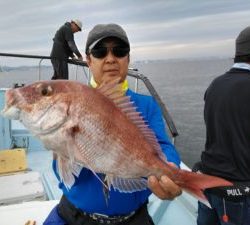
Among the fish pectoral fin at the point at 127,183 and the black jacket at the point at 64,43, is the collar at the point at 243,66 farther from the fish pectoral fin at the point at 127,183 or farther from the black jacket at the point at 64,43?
the black jacket at the point at 64,43

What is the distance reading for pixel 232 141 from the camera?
13.1 ft

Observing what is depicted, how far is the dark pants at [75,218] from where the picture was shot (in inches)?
106

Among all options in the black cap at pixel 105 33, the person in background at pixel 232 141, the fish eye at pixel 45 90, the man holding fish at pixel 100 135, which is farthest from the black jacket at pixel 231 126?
the fish eye at pixel 45 90

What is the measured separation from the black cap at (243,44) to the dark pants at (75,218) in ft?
7.03

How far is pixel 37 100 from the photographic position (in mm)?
1966

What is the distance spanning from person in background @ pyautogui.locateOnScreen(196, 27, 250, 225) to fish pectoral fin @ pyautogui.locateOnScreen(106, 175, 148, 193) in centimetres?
197

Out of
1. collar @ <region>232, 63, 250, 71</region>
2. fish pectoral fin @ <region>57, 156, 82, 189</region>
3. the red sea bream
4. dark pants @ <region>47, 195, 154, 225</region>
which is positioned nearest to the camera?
the red sea bream

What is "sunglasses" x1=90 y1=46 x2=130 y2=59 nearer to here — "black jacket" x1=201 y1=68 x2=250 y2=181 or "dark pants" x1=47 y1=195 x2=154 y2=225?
"dark pants" x1=47 y1=195 x2=154 y2=225

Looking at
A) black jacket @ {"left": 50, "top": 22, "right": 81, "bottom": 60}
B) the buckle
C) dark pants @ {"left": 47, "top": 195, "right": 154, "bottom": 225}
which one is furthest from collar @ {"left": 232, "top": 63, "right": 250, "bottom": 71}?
black jacket @ {"left": 50, "top": 22, "right": 81, "bottom": 60}

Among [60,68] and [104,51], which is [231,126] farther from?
[60,68]

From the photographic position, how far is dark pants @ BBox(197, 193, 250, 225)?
12.9 ft

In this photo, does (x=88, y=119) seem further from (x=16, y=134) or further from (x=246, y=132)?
(x=16, y=134)

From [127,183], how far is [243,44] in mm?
2605

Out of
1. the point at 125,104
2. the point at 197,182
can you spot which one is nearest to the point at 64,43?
the point at 125,104
